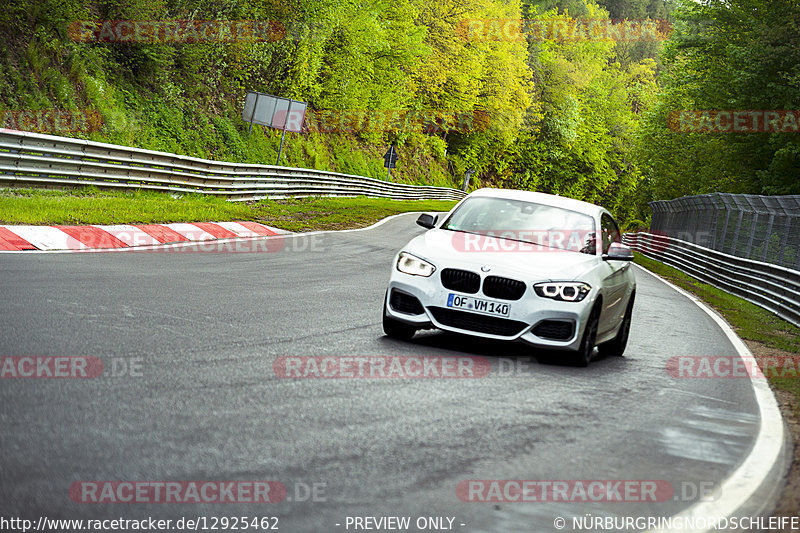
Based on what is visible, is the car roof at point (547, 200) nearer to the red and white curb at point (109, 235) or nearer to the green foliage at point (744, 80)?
the red and white curb at point (109, 235)

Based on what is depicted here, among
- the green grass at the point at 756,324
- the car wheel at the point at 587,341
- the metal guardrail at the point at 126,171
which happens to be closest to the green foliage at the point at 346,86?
the metal guardrail at the point at 126,171

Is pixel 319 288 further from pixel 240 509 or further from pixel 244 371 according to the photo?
pixel 240 509

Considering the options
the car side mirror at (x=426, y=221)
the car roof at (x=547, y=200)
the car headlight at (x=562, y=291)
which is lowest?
the car headlight at (x=562, y=291)

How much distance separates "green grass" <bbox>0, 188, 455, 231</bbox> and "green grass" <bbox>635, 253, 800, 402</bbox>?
31.4 ft

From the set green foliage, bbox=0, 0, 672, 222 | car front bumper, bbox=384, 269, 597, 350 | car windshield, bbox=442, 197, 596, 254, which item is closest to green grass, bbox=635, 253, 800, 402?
car front bumper, bbox=384, 269, 597, 350

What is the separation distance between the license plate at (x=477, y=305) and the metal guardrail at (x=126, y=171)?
11.2 m

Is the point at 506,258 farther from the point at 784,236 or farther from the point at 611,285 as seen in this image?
the point at 784,236

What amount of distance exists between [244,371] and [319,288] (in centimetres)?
567

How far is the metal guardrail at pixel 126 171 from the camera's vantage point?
56.0 feet

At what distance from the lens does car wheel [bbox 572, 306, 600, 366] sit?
8.22 m

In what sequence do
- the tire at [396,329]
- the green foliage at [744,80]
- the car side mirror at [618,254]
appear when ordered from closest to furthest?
1. the tire at [396,329]
2. the car side mirror at [618,254]
3. the green foliage at [744,80]

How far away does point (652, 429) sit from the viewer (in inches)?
238

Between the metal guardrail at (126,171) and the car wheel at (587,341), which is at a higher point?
the car wheel at (587,341)

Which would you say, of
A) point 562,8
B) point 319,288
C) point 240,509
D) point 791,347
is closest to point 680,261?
point 791,347
